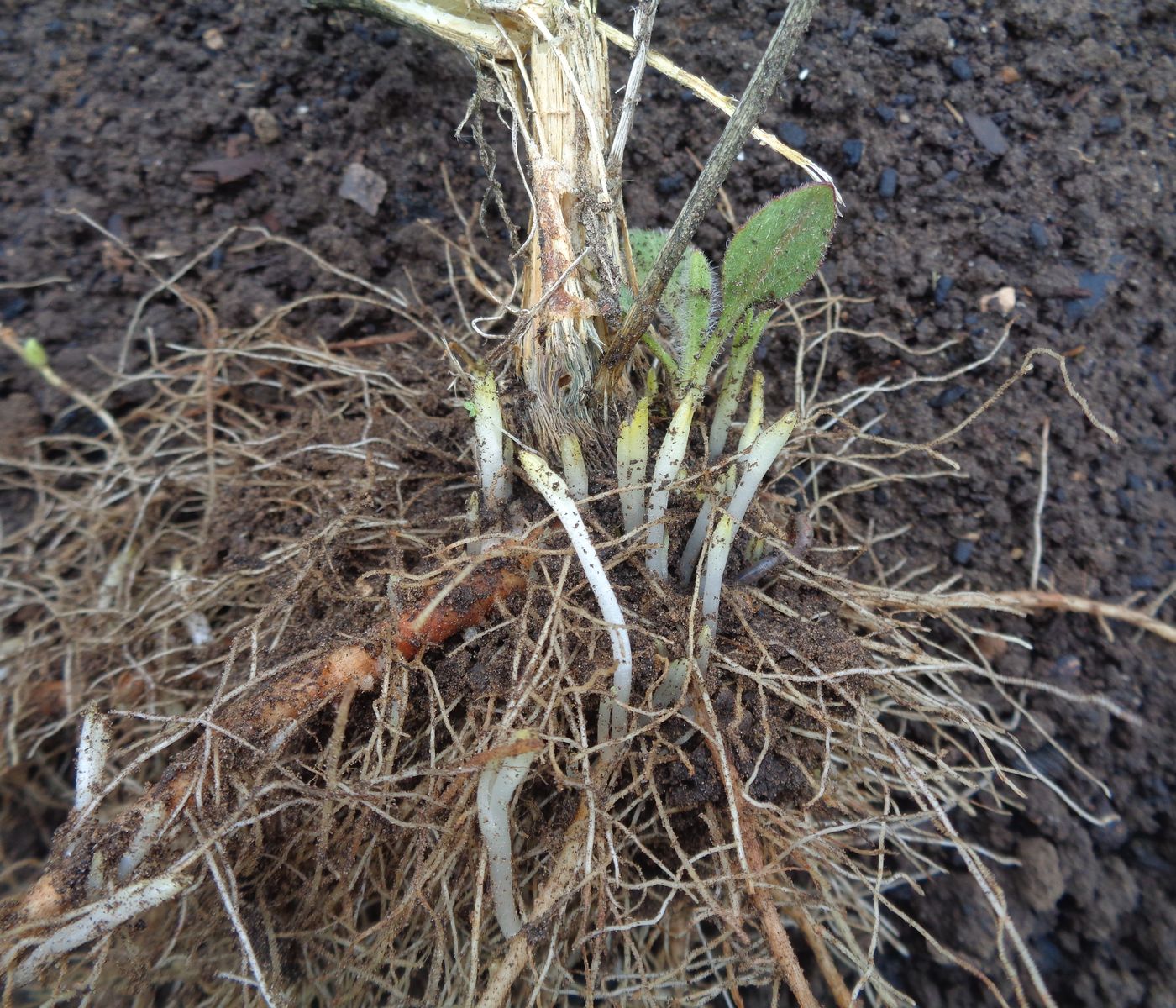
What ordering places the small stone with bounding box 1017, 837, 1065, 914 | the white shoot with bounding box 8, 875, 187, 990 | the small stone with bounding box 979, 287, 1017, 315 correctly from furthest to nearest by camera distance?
the small stone with bounding box 979, 287, 1017, 315 → the small stone with bounding box 1017, 837, 1065, 914 → the white shoot with bounding box 8, 875, 187, 990

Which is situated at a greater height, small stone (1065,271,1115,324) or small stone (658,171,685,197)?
small stone (1065,271,1115,324)

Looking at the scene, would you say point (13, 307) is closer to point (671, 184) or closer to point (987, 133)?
point (671, 184)

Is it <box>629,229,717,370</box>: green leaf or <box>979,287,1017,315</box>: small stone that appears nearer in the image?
<box>629,229,717,370</box>: green leaf

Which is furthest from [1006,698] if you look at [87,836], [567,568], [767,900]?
[87,836]

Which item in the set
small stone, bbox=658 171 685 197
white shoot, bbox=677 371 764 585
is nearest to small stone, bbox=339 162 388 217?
small stone, bbox=658 171 685 197

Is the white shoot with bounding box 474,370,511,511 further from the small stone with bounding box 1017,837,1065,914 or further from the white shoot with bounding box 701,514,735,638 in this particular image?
the small stone with bounding box 1017,837,1065,914

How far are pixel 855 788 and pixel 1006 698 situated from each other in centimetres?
30

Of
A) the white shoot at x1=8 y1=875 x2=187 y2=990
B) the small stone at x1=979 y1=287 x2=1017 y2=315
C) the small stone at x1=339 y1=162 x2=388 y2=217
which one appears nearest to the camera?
the white shoot at x1=8 y1=875 x2=187 y2=990

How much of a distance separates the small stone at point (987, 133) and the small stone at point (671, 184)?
0.50m

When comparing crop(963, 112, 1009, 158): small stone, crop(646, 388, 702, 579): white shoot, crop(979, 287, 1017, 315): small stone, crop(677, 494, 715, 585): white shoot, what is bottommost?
crop(677, 494, 715, 585): white shoot

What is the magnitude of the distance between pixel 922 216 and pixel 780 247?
1.89 feet

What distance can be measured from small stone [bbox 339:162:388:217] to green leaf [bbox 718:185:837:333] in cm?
77

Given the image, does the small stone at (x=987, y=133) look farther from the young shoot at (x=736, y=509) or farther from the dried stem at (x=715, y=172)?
the young shoot at (x=736, y=509)

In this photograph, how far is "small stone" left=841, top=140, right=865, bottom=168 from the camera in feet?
4.15
